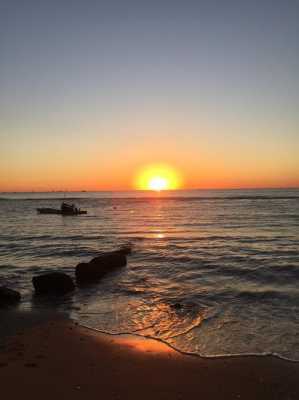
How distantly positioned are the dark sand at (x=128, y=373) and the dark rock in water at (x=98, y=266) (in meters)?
6.55

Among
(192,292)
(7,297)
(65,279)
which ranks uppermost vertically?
(65,279)

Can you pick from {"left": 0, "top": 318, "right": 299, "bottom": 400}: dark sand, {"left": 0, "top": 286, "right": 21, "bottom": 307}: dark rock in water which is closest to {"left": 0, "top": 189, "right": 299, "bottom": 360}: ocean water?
{"left": 0, "top": 286, "right": 21, "bottom": 307}: dark rock in water

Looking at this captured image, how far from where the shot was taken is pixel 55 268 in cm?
1878

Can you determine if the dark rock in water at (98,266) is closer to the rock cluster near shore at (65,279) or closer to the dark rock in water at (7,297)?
the rock cluster near shore at (65,279)

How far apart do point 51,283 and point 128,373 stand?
24.1 feet

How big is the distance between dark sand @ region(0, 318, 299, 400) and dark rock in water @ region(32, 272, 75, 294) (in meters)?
4.60

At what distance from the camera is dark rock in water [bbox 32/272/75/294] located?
1377cm

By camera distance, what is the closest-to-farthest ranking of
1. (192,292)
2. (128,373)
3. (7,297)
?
(128,373) → (7,297) → (192,292)

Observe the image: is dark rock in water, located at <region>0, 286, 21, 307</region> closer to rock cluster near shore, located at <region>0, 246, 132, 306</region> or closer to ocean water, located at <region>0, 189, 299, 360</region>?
rock cluster near shore, located at <region>0, 246, 132, 306</region>

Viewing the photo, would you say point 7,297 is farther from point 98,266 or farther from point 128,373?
point 128,373

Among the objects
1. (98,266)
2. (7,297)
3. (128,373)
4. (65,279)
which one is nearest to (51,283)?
(65,279)

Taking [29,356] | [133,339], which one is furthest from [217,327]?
[29,356]

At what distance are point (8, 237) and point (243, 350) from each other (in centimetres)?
2855

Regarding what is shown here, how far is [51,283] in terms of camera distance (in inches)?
543
